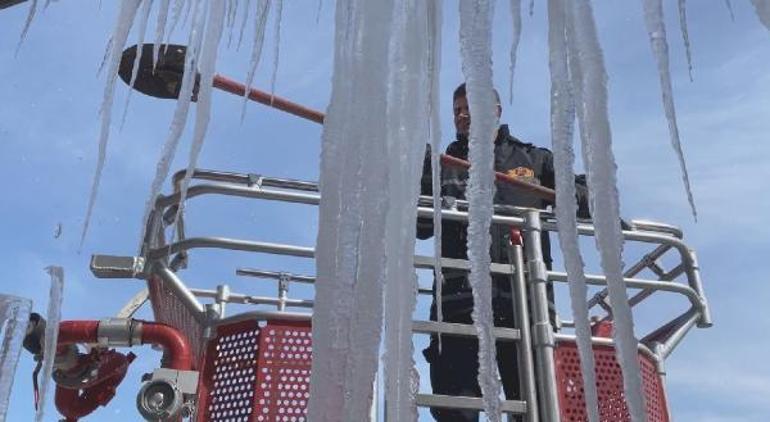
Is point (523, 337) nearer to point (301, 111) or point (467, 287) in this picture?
point (467, 287)

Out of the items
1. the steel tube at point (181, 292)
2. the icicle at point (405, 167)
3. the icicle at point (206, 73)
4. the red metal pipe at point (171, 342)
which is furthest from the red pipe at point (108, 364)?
the icicle at point (405, 167)

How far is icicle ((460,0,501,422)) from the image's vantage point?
5.99ft

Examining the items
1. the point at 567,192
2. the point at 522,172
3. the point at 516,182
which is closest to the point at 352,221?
the point at 567,192

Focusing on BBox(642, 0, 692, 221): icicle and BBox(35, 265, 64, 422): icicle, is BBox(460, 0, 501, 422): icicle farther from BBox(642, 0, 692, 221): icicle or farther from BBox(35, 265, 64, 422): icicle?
BBox(35, 265, 64, 422): icicle

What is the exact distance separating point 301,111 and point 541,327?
1.56 meters

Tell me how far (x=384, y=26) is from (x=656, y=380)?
7.69 ft

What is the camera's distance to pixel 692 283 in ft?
13.1

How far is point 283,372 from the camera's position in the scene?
3.17 m

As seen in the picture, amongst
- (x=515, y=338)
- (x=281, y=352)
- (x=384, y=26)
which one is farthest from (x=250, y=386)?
(x=384, y=26)

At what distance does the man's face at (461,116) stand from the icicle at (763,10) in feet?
8.48

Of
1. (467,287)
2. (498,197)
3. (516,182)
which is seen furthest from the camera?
(498,197)

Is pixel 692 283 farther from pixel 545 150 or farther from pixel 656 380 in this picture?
pixel 545 150

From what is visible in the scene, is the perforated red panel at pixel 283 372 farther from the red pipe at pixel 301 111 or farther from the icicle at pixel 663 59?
the icicle at pixel 663 59

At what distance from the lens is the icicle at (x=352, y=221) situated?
1.77 m
